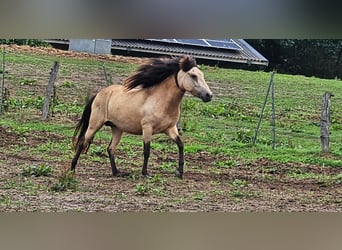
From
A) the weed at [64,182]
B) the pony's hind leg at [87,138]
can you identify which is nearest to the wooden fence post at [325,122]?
the pony's hind leg at [87,138]

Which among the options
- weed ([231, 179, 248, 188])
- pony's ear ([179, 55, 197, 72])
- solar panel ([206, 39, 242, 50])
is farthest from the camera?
weed ([231, 179, 248, 188])

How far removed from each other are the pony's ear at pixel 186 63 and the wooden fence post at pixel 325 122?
0.58 metres

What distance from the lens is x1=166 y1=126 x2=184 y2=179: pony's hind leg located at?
8.36 ft

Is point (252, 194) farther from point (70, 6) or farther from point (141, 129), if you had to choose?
point (70, 6)

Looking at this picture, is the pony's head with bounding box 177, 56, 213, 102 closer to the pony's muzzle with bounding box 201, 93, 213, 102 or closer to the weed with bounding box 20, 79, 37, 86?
the pony's muzzle with bounding box 201, 93, 213, 102

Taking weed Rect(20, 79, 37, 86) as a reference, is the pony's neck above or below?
above

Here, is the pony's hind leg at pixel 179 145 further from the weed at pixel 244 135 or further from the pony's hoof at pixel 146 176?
the weed at pixel 244 135

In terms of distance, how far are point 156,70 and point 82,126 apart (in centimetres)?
37

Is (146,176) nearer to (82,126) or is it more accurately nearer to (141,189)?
(141,189)

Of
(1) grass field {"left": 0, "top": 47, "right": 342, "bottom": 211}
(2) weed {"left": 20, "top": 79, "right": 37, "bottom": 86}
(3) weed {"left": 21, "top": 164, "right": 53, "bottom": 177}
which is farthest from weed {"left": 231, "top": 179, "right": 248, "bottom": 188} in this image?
(2) weed {"left": 20, "top": 79, "right": 37, "bottom": 86}

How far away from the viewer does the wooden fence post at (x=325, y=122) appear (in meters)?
2.64

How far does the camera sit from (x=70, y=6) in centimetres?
182

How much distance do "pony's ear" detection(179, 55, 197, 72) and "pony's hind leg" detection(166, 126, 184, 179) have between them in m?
0.24

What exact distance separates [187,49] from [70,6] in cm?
66
